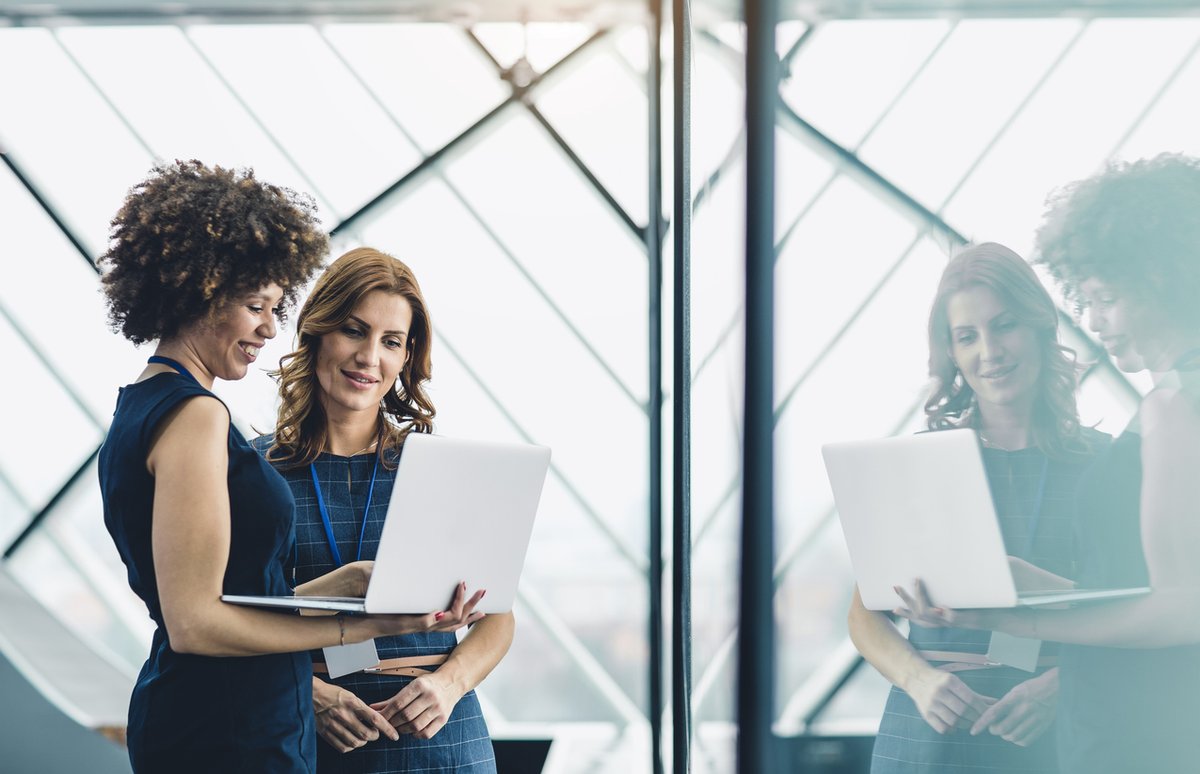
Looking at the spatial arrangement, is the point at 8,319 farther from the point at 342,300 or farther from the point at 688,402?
the point at 688,402

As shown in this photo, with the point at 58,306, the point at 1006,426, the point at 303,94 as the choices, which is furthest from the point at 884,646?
the point at 58,306

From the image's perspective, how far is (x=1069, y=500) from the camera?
276 millimetres

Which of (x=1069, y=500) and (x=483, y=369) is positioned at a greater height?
(x=483, y=369)

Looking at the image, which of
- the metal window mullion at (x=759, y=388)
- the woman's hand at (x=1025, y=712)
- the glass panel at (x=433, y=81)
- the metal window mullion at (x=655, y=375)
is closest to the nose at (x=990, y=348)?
the woman's hand at (x=1025, y=712)

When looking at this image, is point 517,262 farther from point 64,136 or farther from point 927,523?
point 927,523

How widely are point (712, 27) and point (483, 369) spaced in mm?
3556

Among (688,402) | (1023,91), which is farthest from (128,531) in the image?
(1023,91)

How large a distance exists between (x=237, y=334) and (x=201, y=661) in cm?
48

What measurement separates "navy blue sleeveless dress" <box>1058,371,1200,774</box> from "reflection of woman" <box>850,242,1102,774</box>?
0.4 inches

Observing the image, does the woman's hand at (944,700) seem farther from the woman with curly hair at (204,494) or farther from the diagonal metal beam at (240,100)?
the diagonal metal beam at (240,100)

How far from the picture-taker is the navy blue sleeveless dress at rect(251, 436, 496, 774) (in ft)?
5.73

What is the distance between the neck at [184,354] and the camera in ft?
4.59

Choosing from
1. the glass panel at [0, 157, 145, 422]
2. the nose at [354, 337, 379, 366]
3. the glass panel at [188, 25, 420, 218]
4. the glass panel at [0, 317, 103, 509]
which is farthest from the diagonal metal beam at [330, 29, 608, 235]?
the nose at [354, 337, 379, 366]

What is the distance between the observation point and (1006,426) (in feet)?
1.01
